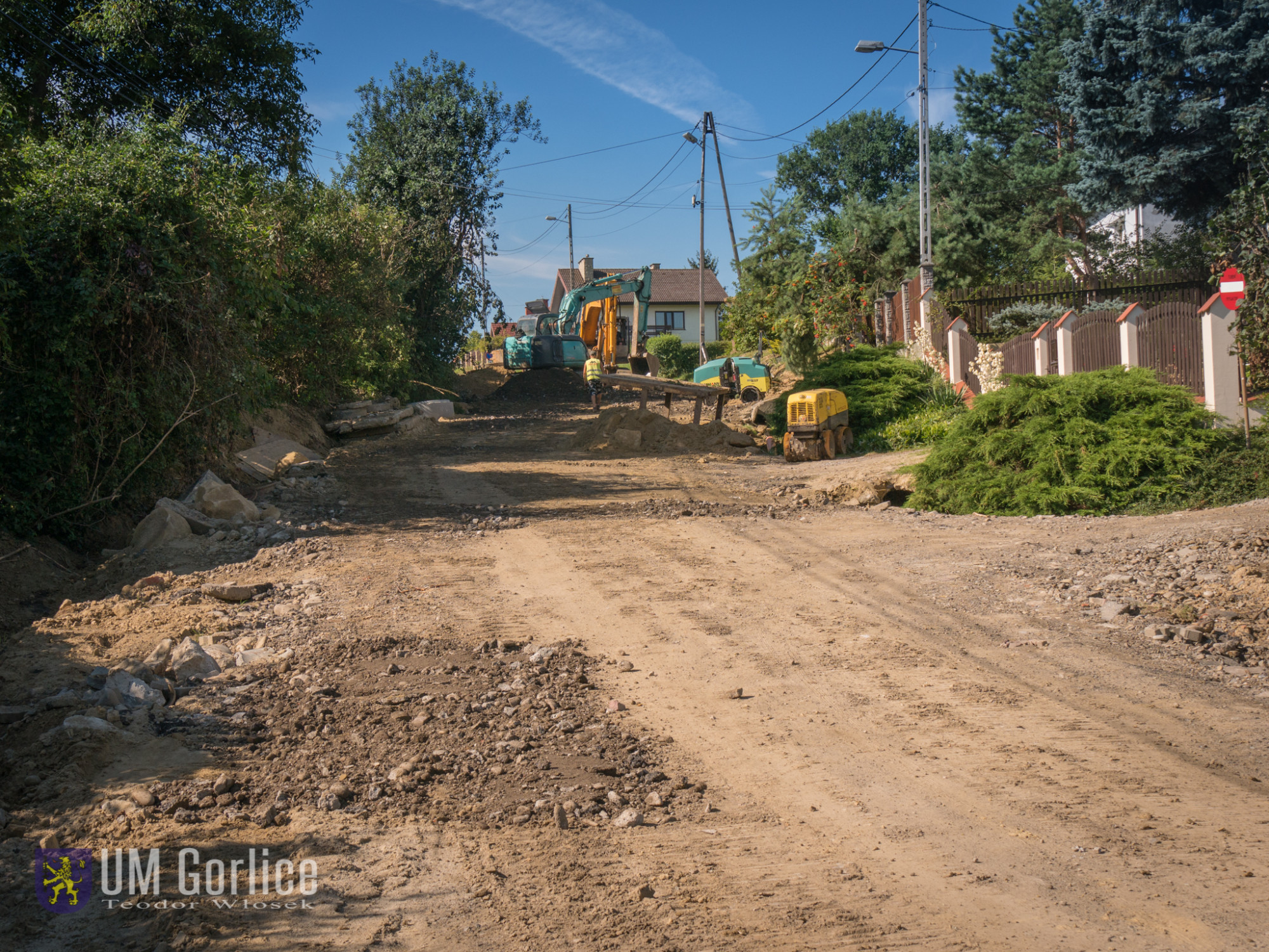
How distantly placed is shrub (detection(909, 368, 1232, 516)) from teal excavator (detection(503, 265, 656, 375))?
17847mm

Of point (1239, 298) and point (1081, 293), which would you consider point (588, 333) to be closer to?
point (1081, 293)

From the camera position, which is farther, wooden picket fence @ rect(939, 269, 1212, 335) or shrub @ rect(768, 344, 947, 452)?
wooden picket fence @ rect(939, 269, 1212, 335)

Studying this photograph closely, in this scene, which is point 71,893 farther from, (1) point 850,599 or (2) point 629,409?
(2) point 629,409

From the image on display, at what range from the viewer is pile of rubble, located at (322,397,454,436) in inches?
803

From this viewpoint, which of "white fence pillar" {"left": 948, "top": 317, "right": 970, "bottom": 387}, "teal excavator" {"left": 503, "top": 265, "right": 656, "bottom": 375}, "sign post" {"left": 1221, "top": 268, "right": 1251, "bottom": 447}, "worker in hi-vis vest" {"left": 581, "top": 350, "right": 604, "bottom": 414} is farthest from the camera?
"teal excavator" {"left": 503, "top": 265, "right": 656, "bottom": 375}

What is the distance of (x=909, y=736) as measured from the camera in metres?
4.66

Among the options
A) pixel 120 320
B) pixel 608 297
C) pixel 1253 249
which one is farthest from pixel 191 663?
pixel 608 297

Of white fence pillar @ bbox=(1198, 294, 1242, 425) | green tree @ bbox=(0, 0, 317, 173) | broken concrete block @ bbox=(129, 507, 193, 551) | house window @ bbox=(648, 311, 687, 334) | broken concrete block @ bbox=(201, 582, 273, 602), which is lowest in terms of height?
broken concrete block @ bbox=(201, 582, 273, 602)

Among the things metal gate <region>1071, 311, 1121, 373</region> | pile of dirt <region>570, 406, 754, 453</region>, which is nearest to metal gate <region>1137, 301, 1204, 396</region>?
metal gate <region>1071, 311, 1121, 373</region>

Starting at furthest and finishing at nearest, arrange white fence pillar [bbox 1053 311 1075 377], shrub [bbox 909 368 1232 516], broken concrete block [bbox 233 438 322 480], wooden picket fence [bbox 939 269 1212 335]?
wooden picket fence [bbox 939 269 1212 335], white fence pillar [bbox 1053 311 1075 377], broken concrete block [bbox 233 438 322 480], shrub [bbox 909 368 1232 516]

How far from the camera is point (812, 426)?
16.2m

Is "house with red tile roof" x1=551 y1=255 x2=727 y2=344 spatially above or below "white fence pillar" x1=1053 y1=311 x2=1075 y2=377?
above

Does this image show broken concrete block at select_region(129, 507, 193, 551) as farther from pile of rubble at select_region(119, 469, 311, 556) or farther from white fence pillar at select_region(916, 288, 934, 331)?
white fence pillar at select_region(916, 288, 934, 331)

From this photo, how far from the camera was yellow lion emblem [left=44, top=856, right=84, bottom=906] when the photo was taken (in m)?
3.34
